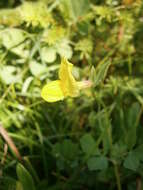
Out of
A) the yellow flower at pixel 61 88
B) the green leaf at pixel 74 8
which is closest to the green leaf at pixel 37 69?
the green leaf at pixel 74 8

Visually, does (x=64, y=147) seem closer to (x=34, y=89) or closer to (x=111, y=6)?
(x=34, y=89)

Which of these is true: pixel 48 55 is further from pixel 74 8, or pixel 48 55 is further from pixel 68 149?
pixel 68 149

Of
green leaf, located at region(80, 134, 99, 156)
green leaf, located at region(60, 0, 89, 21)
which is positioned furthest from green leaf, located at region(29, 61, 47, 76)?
green leaf, located at region(80, 134, 99, 156)

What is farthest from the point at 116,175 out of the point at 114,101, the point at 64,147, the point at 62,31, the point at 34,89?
the point at 62,31

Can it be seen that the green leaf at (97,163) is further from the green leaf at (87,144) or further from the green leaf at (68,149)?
the green leaf at (68,149)

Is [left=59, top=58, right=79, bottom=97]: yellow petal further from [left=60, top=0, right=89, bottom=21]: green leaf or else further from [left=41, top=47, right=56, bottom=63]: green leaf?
[left=60, top=0, right=89, bottom=21]: green leaf

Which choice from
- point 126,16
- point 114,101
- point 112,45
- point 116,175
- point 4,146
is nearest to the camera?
point 116,175
